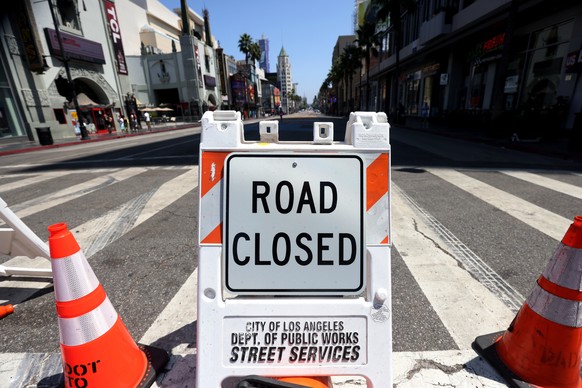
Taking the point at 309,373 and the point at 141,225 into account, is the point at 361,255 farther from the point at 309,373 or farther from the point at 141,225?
the point at 141,225

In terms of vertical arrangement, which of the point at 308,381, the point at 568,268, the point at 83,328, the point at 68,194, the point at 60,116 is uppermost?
the point at 60,116

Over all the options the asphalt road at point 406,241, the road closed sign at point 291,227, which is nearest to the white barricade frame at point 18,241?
the asphalt road at point 406,241

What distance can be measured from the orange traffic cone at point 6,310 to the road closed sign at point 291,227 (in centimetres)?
223

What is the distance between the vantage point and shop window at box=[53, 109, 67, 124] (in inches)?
890

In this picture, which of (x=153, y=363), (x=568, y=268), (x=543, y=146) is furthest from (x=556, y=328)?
(x=543, y=146)

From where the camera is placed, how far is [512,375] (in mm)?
1697

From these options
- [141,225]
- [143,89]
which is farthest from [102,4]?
[141,225]

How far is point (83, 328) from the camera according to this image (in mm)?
1545

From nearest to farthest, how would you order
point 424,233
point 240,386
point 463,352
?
point 240,386, point 463,352, point 424,233

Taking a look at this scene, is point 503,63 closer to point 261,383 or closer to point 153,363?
point 261,383

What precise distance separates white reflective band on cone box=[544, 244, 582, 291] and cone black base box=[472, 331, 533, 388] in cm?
59

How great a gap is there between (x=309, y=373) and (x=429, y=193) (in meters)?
4.81

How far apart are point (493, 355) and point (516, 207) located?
144 inches

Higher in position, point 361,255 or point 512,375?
point 361,255
